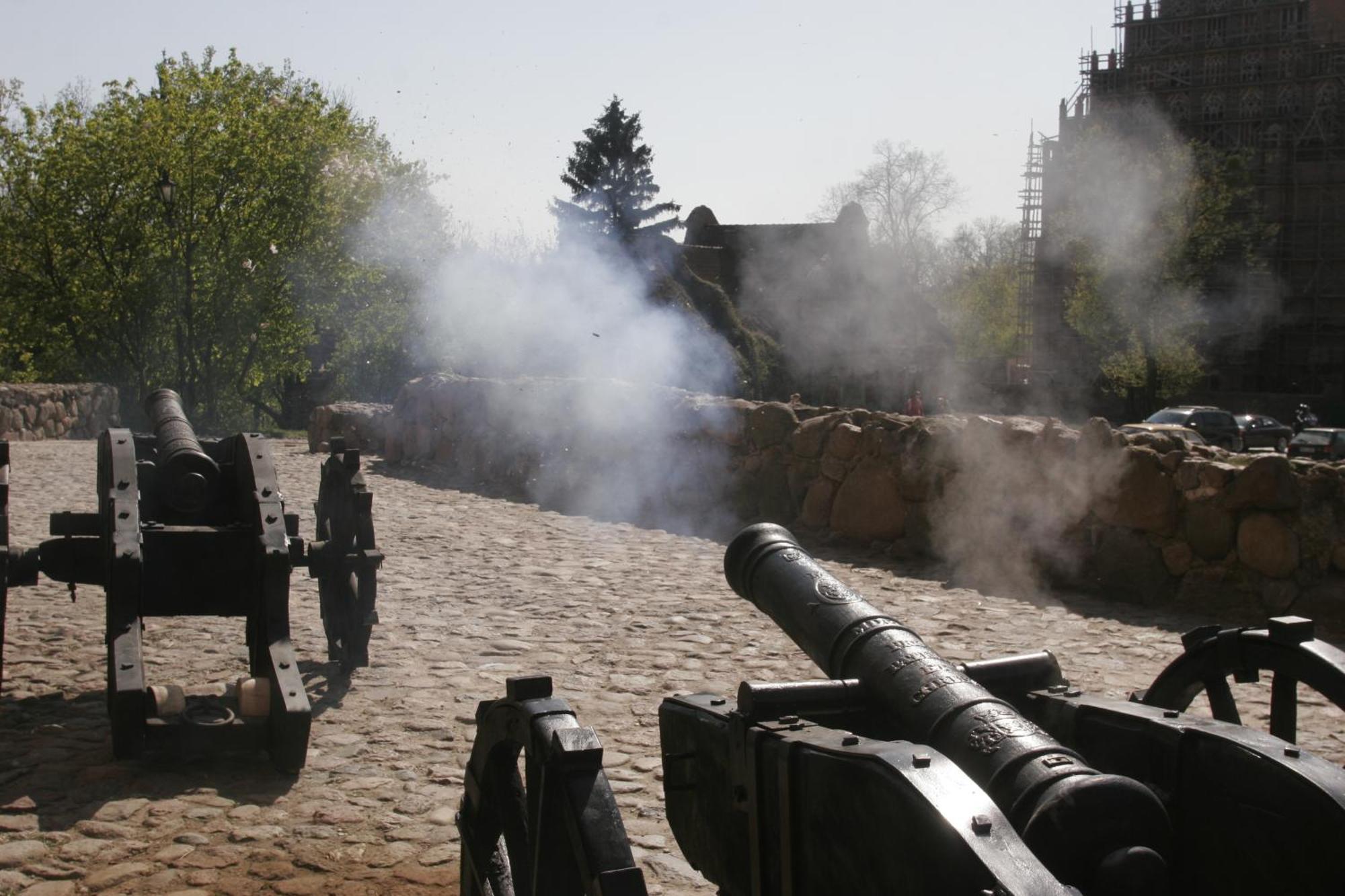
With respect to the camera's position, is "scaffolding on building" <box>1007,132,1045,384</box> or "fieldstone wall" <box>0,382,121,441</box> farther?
"scaffolding on building" <box>1007,132,1045,384</box>

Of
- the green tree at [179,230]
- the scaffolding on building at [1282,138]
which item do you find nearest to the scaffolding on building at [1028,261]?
the scaffolding on building at [1282,138]

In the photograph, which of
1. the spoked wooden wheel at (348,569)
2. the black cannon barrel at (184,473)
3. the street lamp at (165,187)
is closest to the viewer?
the black cannon barrel at (184,473)

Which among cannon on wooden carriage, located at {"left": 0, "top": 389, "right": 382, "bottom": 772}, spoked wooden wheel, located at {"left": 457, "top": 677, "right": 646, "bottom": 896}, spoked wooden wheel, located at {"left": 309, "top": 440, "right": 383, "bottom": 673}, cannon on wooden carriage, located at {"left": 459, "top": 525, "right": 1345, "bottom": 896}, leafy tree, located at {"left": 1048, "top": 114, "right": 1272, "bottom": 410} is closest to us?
cannon on wooden carriage, located at {"left": 459, "top": 525, "right": 1345, "bottom": 896}

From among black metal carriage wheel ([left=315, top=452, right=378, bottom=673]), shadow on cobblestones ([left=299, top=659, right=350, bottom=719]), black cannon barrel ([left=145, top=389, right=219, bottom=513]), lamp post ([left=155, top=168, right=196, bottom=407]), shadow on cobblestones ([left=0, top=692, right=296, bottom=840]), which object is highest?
lamp post ([left=155, top=168, right=196, bottom=407])

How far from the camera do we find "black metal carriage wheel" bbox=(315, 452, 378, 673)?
6402 millimetres

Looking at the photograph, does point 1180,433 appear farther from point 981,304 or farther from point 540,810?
point 981,304

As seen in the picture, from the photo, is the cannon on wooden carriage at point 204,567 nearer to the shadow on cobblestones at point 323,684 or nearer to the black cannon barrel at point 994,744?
the shadow on cobblestones at point 323,684

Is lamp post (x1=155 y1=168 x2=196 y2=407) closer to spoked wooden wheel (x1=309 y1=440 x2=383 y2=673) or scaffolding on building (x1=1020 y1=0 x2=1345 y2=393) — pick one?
spoked wooden wheel (x1=309 y1=440 x2=383 y2=673)

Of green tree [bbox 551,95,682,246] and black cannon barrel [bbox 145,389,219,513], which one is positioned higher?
green tree [bbox 551,95,682,246]

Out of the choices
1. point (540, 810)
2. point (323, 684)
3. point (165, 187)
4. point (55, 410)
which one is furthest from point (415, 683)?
point (165, 187)

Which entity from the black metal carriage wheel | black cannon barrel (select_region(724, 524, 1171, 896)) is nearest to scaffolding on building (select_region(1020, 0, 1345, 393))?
the black metal carriage wheel

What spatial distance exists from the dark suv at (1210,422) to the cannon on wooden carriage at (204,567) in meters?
31.3

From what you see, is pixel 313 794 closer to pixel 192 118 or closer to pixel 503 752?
pixel 503 752

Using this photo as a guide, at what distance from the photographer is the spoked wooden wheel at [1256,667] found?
3340mm
